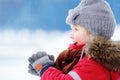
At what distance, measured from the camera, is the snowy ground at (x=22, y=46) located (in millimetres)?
1905

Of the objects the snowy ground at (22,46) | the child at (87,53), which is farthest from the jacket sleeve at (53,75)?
the snowy ground at (22,46)

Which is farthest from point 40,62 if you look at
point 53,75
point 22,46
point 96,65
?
point 22,46

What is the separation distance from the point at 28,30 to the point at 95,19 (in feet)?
2.79

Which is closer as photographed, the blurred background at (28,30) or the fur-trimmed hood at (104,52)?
the fur-trimmed hood at (104,52)

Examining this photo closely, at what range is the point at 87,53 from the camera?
1220 mm

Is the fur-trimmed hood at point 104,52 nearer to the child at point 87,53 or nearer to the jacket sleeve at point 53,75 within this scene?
the child at point 87,53

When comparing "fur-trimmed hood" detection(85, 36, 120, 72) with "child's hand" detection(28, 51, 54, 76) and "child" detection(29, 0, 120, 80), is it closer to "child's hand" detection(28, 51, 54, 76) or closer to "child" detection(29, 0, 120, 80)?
"child" detection(29, 0, 120, 80)

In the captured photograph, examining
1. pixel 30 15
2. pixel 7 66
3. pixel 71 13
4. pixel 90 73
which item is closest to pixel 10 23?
pixel 30 15

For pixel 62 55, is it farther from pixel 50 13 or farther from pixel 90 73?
pixel 50 13

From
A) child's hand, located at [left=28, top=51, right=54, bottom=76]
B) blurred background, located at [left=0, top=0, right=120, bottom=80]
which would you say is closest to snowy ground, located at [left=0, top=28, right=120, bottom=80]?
blurred background, located at [left=0, top=0, right=120, bottom=80]

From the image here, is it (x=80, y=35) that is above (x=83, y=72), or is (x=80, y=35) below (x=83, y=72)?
above

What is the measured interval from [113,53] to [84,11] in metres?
0.18

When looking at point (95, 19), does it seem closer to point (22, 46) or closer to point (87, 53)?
point (87, 53)

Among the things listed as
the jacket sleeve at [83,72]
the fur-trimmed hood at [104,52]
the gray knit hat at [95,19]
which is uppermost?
the gray knit hat at [95,19]
